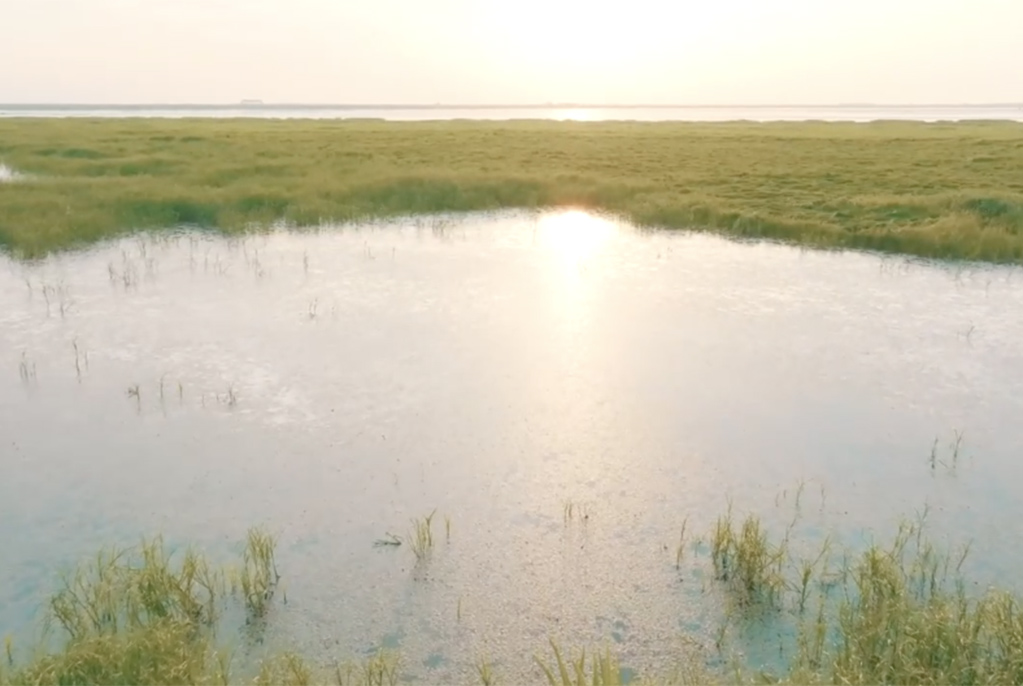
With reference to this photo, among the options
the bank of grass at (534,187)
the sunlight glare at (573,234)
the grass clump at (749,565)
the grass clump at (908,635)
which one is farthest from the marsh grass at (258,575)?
the bank of grass at (534,187)

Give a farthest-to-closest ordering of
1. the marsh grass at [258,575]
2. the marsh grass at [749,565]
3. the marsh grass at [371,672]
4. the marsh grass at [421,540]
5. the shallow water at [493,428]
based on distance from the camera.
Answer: the marsh grass at [421,540]
the shallow water at [493,428]
the marsh grass at [749,565]
the marsh grass at [258,575]
the marsh grass at [371,672]

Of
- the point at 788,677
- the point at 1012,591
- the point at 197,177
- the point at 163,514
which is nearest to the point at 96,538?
the point at 163,514

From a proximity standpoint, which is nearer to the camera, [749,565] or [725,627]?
[725,627]

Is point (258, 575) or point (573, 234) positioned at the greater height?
point (573, 234)

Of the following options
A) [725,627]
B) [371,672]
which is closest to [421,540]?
[371,672]

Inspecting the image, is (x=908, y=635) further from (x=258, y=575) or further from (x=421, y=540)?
(x=258, y=575)

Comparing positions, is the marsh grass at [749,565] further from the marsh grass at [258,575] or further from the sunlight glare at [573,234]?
the sunlight glare at [573,234]
